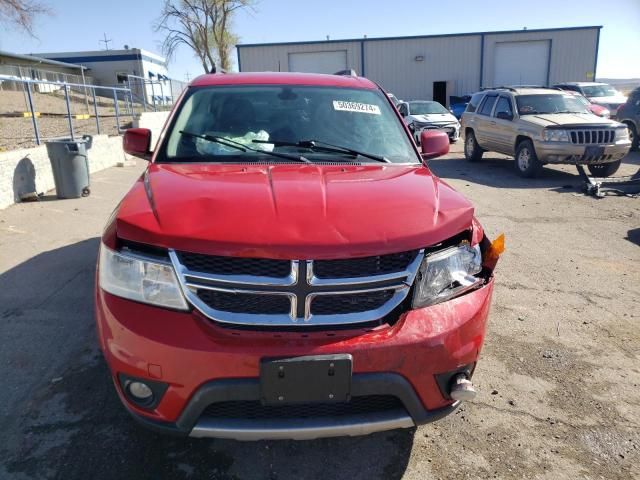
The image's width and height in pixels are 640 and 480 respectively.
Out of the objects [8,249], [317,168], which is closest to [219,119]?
[317,168]

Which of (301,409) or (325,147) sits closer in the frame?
(301,409)

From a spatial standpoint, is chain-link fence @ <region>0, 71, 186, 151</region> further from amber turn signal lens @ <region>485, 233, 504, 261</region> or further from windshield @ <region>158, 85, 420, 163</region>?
amber turn signal lens @ <region>485, 233, 504, 261</region>

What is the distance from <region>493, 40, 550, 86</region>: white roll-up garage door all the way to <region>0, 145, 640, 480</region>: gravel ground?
33714mm

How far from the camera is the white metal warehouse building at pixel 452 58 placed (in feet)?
114

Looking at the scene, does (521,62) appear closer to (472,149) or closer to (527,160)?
(472,149)

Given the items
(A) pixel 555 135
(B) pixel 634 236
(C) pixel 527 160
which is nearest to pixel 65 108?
(C) pixel 527 160

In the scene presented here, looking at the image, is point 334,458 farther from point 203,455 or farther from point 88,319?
point 88,319

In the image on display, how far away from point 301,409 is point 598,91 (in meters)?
22.3

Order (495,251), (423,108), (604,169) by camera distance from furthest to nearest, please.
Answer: (423,108), (604,169), (495,251)

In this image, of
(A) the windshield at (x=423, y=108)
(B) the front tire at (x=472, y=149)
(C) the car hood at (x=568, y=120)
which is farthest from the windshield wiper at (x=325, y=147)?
(A) the windshield at (x=423, y=108)

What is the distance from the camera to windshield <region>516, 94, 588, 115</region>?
10852mm

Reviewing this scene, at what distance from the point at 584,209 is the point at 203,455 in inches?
291

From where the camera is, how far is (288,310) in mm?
1955

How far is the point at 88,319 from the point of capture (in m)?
3.77
